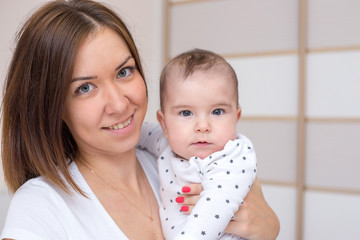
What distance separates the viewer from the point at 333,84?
105 inches

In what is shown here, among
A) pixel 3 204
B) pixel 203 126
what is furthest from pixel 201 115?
pixel 3 204

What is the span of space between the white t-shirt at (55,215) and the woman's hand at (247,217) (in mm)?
218

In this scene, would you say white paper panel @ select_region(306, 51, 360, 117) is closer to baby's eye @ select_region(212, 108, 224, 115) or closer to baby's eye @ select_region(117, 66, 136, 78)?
baby's eye @ select_region(212, 108, 224, 115)

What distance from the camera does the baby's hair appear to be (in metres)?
1.26

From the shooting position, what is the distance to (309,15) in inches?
107

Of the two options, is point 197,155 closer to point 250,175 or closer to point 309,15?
point 250,175

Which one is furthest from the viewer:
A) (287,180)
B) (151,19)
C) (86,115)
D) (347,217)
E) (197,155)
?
(151,19)

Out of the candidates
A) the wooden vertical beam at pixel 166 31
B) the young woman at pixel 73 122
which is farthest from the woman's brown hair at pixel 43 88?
the wooden vertical beam at pixel 166 31

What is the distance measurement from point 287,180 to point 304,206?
0.21 metres

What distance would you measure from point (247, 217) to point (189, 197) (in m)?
0.19

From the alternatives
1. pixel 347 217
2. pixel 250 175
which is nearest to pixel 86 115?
pixel 250 175

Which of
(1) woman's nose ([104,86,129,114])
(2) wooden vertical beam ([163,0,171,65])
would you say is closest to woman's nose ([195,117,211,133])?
(1) woman's nose ([104,86,129,114])

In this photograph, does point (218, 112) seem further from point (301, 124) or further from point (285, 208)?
point (285, 208)

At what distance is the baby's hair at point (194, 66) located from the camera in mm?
1258
